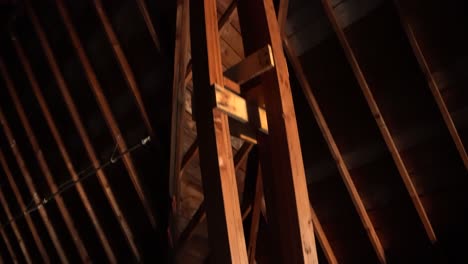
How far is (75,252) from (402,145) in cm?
386

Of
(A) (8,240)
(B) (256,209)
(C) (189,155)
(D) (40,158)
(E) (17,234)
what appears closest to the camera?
(B) (256,209)

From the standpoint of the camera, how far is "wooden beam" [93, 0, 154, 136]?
4.13 meters

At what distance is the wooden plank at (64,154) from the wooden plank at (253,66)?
332 cm

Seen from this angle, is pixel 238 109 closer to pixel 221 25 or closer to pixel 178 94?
pixel 221 25

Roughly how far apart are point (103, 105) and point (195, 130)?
3.44 feet

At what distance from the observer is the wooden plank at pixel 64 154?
183 inches

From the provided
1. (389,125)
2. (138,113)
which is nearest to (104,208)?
(138,113)

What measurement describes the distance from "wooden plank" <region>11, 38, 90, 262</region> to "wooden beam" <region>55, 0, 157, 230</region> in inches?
32.0

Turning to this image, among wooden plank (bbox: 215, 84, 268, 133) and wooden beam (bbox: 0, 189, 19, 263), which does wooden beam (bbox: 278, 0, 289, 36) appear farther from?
wooden beam (bbox: 0, 189, 19, 263)

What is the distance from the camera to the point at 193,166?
4.16 metres

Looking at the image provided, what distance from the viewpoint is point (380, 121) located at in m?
3.49

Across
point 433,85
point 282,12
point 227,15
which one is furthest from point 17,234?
point 433,85

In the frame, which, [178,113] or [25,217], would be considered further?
[25,217]

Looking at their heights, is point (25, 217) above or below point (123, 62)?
below
